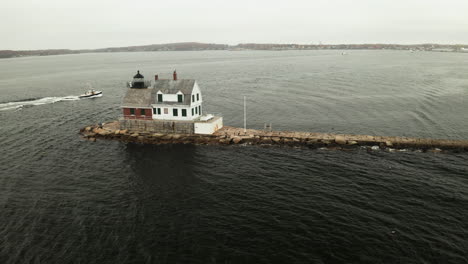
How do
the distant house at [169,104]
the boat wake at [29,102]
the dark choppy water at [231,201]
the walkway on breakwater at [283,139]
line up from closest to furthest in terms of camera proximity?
the dark choppy water at [231,201] < the walkway on breakwater at [283,139] < the distant house at [169,104] < the boat wake at [29,102]

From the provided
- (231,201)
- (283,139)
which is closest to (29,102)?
(283,139)

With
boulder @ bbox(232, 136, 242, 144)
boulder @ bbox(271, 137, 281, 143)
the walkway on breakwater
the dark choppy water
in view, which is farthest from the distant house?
boulder @ bbox(271, 137, 281, 143)

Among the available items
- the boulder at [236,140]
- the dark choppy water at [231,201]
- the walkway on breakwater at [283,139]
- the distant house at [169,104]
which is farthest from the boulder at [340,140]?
the distant house at [169,104]

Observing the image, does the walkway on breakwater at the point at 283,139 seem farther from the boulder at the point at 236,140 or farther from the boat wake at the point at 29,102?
the boat wake at the point at 29,102

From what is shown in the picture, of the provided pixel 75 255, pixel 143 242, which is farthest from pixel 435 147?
pixel 75 255

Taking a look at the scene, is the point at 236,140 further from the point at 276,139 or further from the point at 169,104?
the point at 169,104

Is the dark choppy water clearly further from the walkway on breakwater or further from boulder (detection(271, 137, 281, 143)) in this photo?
boulder (detection(271, 137, 281, 143))

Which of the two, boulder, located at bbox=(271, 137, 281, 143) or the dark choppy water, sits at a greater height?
boulder, located at bbox=(271, 137, 281, 143)
